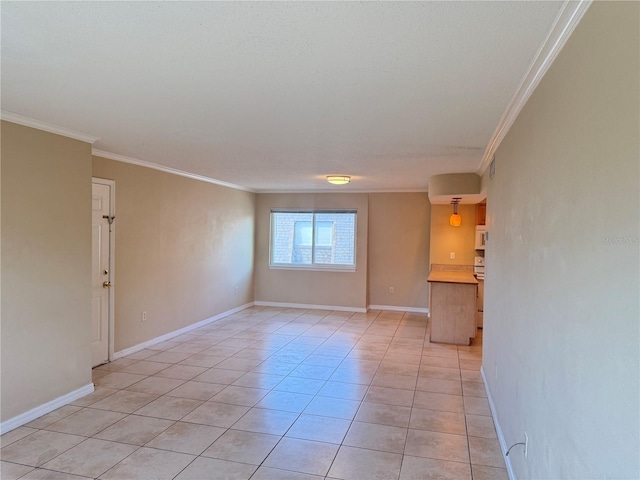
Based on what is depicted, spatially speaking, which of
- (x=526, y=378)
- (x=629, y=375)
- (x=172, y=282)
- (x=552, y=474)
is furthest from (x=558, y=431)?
(x=172, y=282)

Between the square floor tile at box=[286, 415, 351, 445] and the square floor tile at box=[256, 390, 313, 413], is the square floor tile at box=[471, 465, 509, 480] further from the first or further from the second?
the square floor tile at box=[256, 390, 313, 413]

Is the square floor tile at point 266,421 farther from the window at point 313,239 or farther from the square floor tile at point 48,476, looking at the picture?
the window at point 313,239

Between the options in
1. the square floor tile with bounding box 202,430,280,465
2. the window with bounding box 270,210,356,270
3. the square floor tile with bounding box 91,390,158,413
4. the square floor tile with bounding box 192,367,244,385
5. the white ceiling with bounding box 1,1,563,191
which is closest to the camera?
the white ceiling with bounding box 1,1,563,191

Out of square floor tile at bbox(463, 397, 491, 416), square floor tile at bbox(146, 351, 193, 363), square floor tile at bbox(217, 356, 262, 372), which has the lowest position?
square floor tile at bbox(463, 397, 491, 416)

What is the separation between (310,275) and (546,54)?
6.59 metres

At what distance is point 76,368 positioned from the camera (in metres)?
3.64

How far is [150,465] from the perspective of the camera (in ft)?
8.68

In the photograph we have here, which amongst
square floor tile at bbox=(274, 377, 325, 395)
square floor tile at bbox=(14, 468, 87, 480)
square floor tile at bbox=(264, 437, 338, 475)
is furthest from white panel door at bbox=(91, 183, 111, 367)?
square floor tile at bbox=(264, 437, 338, 475)

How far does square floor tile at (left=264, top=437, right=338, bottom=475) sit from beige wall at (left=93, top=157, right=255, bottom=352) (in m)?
2.85

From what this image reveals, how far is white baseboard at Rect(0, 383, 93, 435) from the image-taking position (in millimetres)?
3049

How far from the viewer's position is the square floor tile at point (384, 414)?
3307 millimetres

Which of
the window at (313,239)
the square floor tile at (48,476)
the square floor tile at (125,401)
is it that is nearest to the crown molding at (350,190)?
the window at (313,239)

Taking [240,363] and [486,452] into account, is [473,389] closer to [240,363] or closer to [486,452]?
[486,452]

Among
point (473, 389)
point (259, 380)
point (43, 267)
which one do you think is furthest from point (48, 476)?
point (473, 389)
